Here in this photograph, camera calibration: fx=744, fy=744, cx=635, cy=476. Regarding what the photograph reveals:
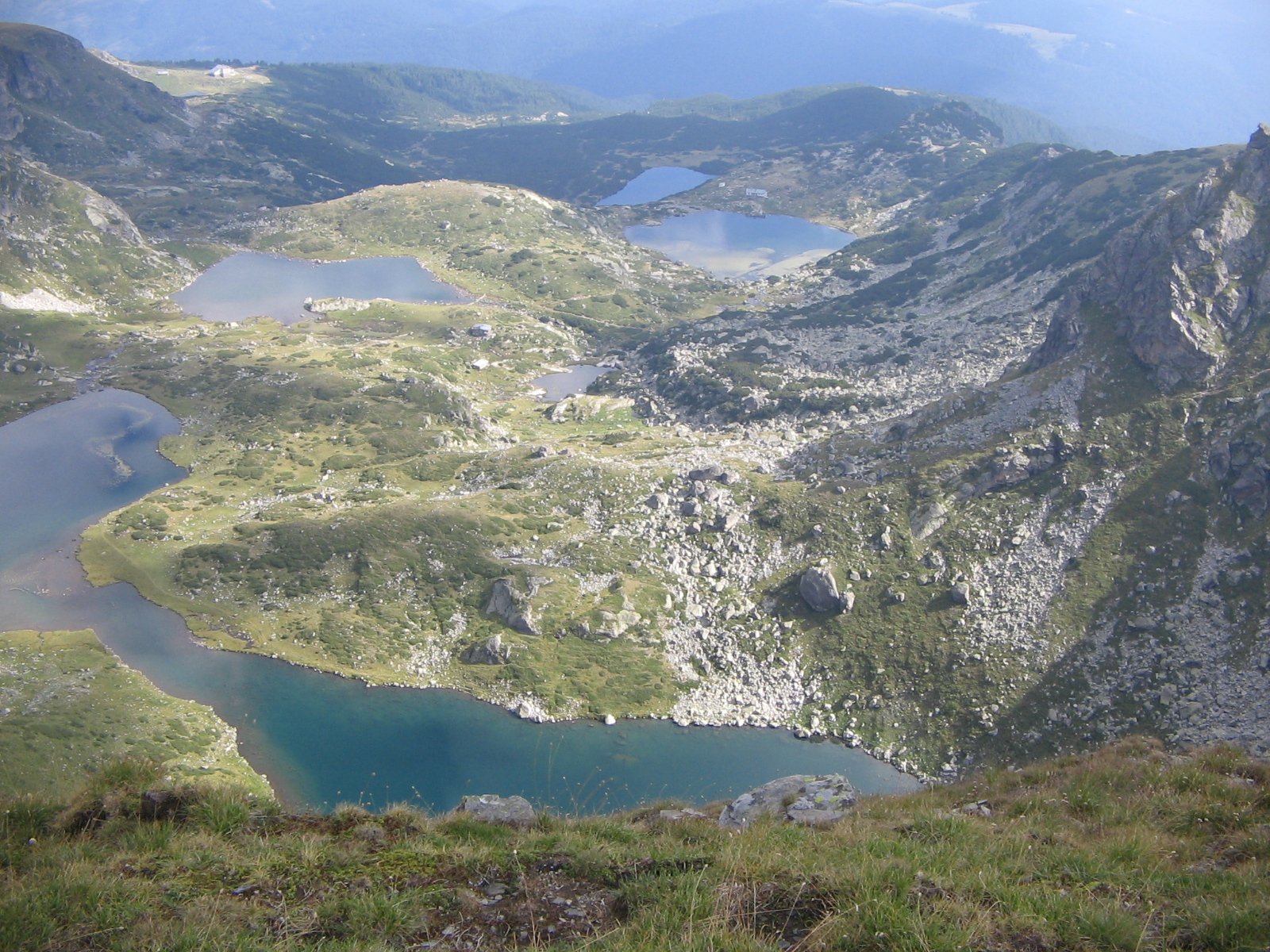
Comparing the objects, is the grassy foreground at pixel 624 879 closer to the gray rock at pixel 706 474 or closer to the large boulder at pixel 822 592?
the large boulder at pixel 822 592

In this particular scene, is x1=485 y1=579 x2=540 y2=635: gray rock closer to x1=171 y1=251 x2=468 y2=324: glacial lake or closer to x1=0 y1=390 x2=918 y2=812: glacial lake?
x1=0 y1=390 x2=918 y2=812: glacial lake

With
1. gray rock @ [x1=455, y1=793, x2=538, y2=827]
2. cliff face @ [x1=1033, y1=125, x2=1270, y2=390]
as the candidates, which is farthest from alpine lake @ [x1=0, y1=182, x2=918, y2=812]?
cliff face @ [x1=1033, y1=125, x2=1270, y2=390]

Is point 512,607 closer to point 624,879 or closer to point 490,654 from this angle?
point 490,654

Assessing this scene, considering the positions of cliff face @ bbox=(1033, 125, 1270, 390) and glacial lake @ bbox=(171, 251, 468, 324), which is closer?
cliff face @ bbox=(1033, 125, 1270, 390)

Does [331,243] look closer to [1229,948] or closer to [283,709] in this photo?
[283,709]

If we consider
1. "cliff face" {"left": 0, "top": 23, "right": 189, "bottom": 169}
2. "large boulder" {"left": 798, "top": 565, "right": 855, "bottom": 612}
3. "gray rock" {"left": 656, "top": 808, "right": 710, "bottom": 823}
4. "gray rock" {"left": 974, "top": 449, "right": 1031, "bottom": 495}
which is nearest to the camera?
"gray rock" {"left": 656, "top": 808, "right": 710, "bottom": 823}

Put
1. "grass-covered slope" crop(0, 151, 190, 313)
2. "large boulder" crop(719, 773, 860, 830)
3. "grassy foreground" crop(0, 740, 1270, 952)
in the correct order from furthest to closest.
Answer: "grass-covered slope" crop(0, 151, 190, 313) < "large boulder" crop(719, 773, 860, 830) < "grassy foreground" crop(0, 740, 1270, 952)

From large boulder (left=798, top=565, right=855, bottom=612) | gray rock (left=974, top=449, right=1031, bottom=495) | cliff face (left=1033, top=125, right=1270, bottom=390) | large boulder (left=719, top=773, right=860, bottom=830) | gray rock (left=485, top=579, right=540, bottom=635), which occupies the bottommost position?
gray rock (left=485, top=579, right=540, bottom=635)

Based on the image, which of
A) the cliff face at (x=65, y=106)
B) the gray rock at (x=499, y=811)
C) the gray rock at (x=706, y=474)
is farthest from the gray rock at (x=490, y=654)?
the cliff face at (x=65, y=106)
